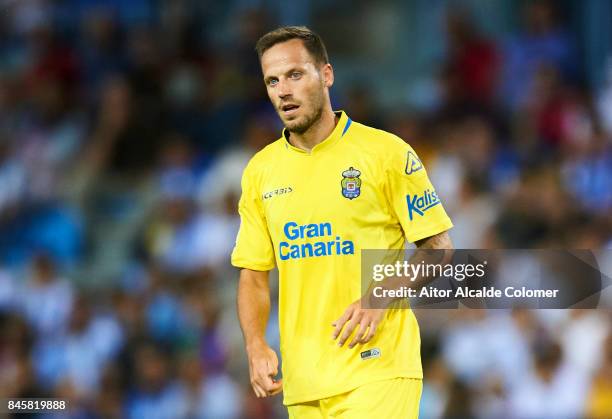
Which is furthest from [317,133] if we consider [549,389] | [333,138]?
[549,389]

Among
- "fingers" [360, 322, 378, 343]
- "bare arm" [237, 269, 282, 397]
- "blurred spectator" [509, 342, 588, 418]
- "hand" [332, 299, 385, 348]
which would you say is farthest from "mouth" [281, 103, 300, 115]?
"blurred spectator" [509, 342, 588, 418]

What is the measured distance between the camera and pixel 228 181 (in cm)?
1077

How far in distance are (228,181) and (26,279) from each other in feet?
7.16

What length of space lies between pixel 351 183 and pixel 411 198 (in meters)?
0.27

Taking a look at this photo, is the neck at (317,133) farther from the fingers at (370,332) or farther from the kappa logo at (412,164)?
the fingers at (370,332)

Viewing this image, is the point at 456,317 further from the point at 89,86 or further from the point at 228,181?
the point at 89,86

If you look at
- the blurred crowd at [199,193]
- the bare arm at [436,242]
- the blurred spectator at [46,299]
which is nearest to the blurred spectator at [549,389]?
the blurred crowd at [199,193]

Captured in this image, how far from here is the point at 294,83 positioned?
17.0 ft

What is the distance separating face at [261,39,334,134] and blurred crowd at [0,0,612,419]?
4.00 metres

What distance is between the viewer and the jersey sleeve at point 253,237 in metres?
5.40

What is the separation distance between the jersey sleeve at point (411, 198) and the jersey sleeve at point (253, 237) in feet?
2.07

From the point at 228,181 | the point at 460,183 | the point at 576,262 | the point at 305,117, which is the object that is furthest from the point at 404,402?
Result: the point at 228,181

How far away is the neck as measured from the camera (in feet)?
17.4

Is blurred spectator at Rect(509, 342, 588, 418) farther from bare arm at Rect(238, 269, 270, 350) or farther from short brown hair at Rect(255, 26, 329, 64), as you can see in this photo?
short brown hair at Rect(255, 26, 329, 64)
